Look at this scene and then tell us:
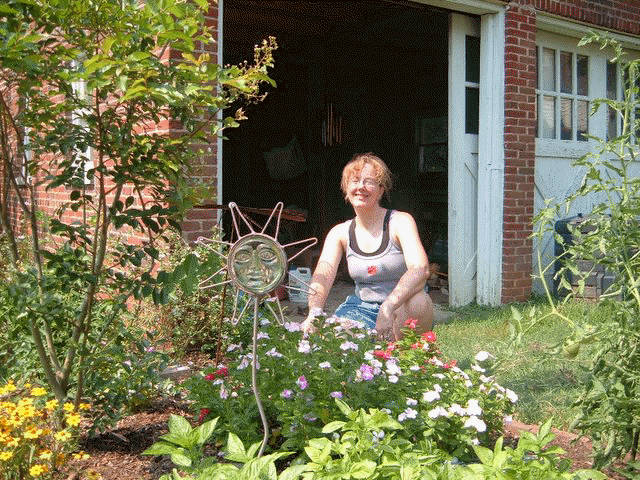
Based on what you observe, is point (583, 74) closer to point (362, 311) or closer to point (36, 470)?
point (362, 311)

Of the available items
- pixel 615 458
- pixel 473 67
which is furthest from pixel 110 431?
pixel 473 67

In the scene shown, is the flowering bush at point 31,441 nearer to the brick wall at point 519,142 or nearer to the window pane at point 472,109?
the brick wall at point 519,142

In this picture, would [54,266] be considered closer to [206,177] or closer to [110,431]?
[110,431]

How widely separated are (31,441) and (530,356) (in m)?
3.38

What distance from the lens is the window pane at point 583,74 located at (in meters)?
8.69

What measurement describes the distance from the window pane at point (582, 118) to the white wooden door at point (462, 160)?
69.7 inches

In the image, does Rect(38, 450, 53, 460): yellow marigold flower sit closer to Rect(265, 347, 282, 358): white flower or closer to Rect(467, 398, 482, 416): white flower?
Rect(265, 347, 282, 358): white flower

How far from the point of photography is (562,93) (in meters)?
8.45

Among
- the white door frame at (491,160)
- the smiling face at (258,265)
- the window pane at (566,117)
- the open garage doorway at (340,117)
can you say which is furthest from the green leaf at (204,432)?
the open garage doorway at (340,117)

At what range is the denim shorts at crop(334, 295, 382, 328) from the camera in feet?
13.1

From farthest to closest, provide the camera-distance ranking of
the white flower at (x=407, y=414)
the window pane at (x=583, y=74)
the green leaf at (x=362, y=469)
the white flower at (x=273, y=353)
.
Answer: the window pane at (x=583, y=74)
the white flower at (x=273, y=353)
the white flower at (x=407, y=414)
the green leaf at (x=362, y=469)

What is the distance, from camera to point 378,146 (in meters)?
11.3

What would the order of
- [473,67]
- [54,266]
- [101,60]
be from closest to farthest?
[101,60] < [54,266] < [473,67]

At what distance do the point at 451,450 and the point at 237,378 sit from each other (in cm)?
81
